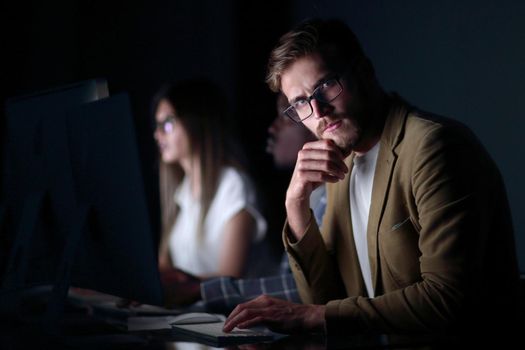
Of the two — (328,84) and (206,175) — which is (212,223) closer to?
(206,175)

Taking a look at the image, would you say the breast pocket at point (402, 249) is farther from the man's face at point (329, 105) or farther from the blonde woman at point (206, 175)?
the blonde woman at point (206, 175)

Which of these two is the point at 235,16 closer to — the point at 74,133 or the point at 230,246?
the point at 230,246

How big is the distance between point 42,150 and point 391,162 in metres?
0.80

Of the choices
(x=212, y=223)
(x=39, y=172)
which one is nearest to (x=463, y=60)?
(x=212, y=223)

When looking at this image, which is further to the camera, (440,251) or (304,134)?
(304,134)

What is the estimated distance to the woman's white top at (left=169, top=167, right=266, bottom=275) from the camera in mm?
2828

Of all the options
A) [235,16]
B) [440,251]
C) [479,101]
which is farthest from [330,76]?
[235,16]

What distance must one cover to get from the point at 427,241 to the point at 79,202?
2.39 ft

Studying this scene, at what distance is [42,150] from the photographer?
1.55m

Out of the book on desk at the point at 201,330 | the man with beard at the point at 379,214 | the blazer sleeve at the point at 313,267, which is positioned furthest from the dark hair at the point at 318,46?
the book on desk at the point at 201,330

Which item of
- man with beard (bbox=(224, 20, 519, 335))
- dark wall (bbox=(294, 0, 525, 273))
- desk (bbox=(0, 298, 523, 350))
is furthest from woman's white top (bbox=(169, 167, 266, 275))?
desk (bbox=(0, 298, 523, 350))

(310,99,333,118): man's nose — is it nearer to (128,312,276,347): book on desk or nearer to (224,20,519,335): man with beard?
(224,20,519,335): man with beard

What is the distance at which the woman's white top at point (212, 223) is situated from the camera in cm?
283

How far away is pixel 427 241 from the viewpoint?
133 centimetres
